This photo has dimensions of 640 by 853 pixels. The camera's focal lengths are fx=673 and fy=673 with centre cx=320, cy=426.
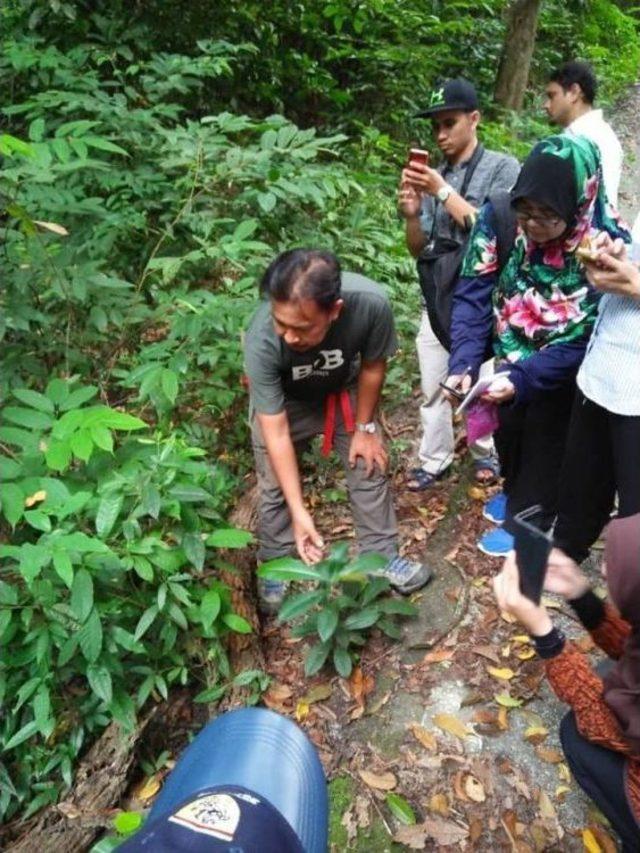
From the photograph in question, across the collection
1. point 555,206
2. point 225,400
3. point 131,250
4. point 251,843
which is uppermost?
point 555,206

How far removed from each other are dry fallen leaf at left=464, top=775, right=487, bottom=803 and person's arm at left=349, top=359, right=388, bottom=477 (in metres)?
1.30

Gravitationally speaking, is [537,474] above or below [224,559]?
above

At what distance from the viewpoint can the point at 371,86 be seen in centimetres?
734

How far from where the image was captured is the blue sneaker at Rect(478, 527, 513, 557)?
346 cm

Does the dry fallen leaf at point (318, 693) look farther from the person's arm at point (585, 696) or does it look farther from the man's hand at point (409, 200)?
the man's hand at point (409, 200)

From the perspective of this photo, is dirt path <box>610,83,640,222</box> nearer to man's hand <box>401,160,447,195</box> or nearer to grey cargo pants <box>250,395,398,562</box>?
man's hand <box>401,160,447,195</box>

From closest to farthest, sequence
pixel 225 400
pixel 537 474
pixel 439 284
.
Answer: pixel 537 474 → pixel 439 284 → pixel 225 400

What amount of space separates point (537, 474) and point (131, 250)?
2.96 metres

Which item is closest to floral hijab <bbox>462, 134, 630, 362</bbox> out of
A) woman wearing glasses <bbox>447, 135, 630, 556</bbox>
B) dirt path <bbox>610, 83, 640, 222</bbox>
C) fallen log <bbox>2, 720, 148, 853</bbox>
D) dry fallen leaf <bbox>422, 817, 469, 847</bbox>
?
woman wearing glasses <bbox>447, 135, 630, 556</bbox>

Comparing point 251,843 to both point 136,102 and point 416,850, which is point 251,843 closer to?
point 416,850

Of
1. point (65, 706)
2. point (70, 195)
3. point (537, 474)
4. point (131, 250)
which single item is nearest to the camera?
point (65, 706)

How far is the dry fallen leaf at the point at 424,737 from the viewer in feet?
8.65

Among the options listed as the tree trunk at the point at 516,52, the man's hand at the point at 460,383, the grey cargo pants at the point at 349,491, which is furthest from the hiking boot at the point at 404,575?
A: the tree trunk at the point at 516,52

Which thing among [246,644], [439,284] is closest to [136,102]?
[439,284]
